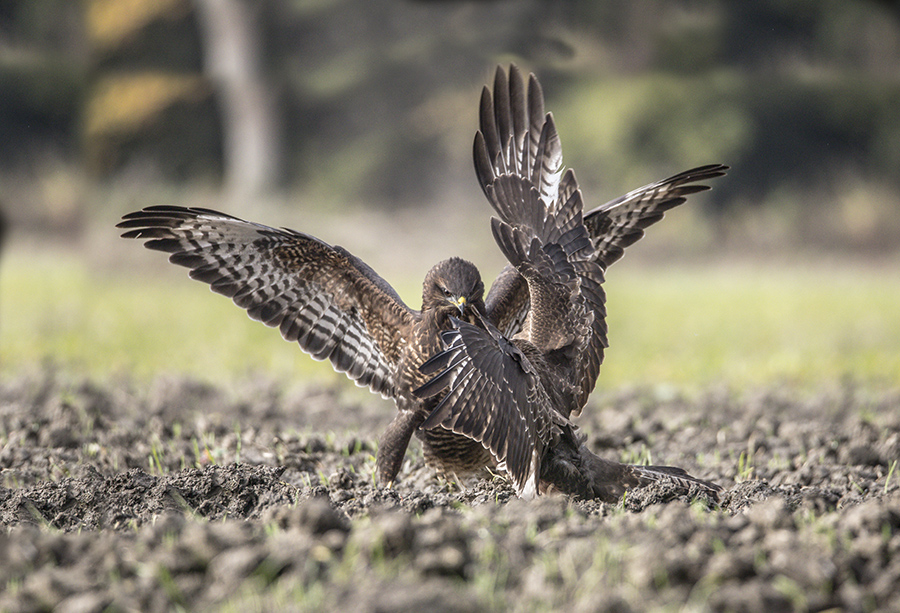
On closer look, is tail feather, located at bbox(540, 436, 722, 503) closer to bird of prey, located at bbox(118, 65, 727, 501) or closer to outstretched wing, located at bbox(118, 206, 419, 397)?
bird of prey, located at bbox(118, 65, 727, 501)

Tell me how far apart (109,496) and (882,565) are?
2.36 m

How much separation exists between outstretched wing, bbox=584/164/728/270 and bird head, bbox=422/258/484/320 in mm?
648

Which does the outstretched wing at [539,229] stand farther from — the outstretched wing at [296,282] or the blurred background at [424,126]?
the blurred background at [424,126]

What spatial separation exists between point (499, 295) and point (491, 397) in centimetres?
95

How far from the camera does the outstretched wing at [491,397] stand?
297cm

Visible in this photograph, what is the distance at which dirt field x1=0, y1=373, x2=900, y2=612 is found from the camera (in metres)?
1.99

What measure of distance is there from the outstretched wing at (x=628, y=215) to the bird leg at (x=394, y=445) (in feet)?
3.58

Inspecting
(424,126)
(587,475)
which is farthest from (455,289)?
(424,126)

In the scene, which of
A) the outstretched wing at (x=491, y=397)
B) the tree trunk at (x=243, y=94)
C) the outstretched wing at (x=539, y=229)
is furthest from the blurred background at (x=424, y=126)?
the outstretched wing at (x=491, y=397)

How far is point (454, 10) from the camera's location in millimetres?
15508

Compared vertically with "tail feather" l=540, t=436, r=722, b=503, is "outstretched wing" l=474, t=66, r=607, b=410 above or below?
above

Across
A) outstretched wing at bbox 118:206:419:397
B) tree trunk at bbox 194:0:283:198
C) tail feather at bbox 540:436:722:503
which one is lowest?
tail feather at bbox 540:436:722:503

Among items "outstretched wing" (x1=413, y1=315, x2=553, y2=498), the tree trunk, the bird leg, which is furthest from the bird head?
the tree trunk

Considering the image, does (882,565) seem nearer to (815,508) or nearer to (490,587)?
(815,508)
